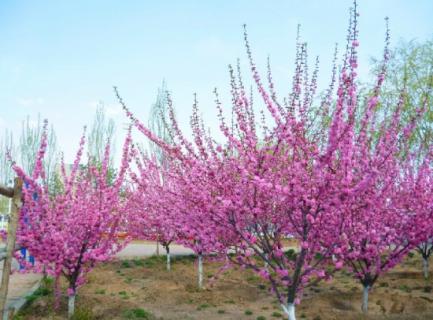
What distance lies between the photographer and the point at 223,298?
1020 centimetres

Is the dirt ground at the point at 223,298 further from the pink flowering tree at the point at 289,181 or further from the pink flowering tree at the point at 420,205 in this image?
the pink flowering tree at the point at 289,181

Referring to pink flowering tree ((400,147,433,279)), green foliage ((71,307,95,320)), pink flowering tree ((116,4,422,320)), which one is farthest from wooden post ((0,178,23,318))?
pink flowering tree ((400,147,433,279))

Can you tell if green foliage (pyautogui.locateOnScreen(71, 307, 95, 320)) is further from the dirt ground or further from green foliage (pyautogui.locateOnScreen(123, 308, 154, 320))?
green foliage (pyautogui.locateOnScreen(123, 308, 154, 320))

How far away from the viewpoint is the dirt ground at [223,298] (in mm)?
8211

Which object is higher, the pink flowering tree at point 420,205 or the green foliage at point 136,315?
the pink flowering tree at point 420,205

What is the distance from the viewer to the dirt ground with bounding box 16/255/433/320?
8211mm

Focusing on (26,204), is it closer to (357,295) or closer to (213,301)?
(213,301)

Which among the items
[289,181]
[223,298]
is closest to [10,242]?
[289,181]

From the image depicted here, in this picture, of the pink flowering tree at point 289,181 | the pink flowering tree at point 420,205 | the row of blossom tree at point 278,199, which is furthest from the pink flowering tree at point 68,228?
the pink flowering tree at point 420,205

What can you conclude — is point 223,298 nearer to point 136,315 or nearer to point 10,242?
point 136,315

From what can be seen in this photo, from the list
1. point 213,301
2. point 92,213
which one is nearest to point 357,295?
Result: point 213,301

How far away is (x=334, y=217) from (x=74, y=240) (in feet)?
14.8

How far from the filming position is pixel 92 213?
732 cm

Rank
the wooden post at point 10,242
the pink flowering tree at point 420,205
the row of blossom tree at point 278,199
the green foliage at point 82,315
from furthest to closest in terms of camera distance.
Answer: the green foliage at point 82,315 < the pink flowering tree at point 420,205 < the row of blossom tree at point 278,199 < the wooden post at point 10,242
